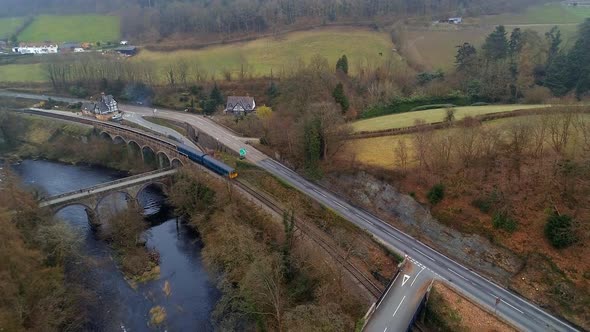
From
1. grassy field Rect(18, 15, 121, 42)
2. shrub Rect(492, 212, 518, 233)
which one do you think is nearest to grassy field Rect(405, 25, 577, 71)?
shrub Rect(492, 212, 518, 233)

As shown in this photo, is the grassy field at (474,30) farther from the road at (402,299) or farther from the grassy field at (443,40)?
the road at (402,299)

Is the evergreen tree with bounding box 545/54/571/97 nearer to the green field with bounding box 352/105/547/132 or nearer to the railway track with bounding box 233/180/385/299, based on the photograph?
the green field with bounding box 352/105/547/132

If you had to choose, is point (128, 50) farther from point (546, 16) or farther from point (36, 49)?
point (546, 16)

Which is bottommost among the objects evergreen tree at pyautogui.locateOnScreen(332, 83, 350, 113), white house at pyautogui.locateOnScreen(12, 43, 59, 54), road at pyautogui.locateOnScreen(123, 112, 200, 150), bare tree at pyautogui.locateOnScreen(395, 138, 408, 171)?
road at pyautogui.locateOnScreen(123, 112, 200, 150)

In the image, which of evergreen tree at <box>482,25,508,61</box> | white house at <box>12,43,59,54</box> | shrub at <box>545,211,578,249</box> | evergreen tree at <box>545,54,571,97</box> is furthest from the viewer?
white house at <box>12,43,59,54</box>

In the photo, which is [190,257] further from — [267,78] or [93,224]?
[267,78]

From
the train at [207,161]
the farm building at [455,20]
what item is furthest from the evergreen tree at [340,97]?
the farm building at [455,20]
